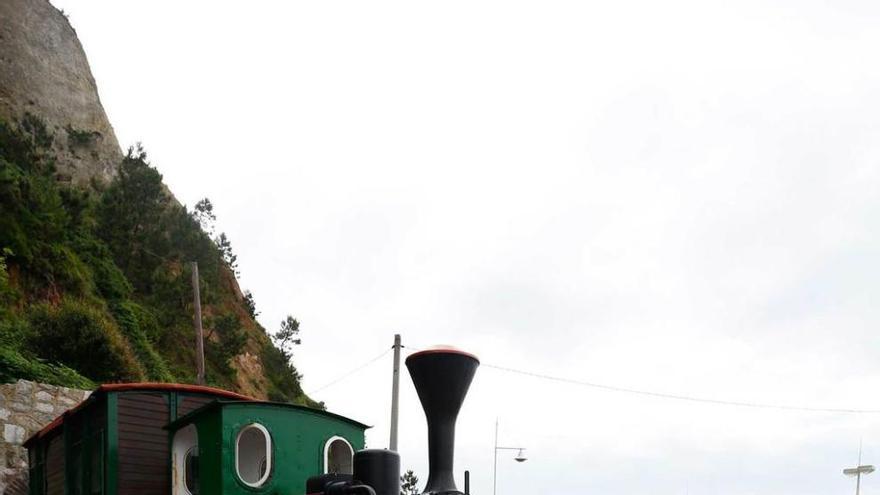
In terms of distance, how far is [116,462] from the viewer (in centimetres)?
872

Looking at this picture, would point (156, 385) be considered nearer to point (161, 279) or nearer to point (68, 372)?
point (68, 372)

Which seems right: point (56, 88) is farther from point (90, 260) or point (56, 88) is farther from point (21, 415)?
point (21, 415)

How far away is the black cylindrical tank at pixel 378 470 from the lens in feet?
21.8

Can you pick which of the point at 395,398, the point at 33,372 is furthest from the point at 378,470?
the point at 395,398

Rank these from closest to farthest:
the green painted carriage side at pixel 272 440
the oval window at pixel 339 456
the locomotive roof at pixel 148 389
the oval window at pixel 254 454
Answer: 1. the green painted carriage side at pixel 272 440
2. the oval window at pixel 254 454
3. the oval window at pixel 339 456
4. the locomotive roof at pixel 148 389

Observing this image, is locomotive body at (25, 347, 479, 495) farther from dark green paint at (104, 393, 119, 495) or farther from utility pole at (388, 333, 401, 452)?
utility pole at (388, 333, 401, 452)

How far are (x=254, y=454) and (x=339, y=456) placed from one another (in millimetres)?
849

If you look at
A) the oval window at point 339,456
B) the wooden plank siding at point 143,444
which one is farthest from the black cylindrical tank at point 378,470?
the wooden plank siding at point 143,444

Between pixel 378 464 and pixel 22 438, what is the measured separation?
29.7 ft

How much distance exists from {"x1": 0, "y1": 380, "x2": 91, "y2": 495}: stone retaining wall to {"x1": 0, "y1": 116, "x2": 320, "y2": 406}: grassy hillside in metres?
0.29

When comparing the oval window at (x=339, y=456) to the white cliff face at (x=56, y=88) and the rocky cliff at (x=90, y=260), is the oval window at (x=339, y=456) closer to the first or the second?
the rocky cliff at (x=90, y=260)

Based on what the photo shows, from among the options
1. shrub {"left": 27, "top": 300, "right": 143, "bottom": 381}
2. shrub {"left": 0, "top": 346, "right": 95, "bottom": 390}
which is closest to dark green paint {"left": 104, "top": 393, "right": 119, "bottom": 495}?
shrub {"left": 0, "top": 346, "right": 95, "bottom": 390}

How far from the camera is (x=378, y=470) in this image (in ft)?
21.9

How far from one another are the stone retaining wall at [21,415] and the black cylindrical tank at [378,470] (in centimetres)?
877
